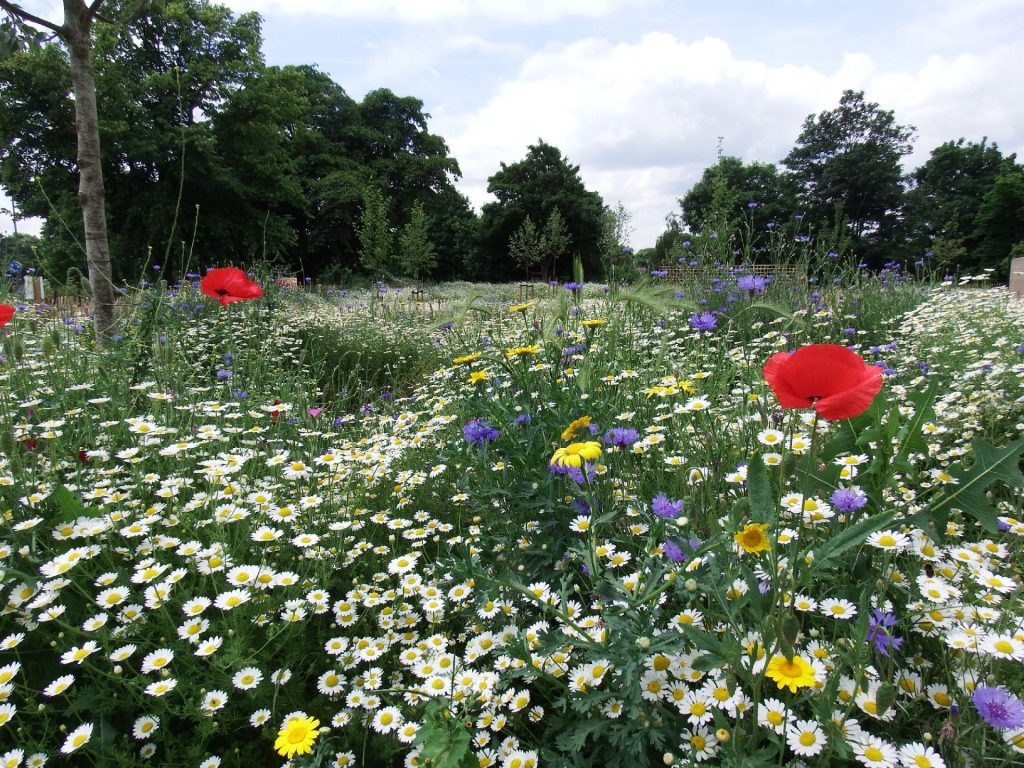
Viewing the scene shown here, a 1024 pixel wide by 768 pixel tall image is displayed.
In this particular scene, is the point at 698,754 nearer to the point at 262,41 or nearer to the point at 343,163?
the point at 262,41

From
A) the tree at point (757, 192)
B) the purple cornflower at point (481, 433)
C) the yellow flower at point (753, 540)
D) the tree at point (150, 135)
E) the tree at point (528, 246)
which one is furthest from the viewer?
the tree at point (757, 192)

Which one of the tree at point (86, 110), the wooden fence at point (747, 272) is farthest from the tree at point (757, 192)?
the tree at point (86, 110)

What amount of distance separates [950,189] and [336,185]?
1718 inches

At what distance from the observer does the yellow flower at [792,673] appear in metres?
0.80

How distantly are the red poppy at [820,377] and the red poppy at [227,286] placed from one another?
220cm

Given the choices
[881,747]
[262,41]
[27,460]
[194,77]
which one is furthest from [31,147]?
[881,747]

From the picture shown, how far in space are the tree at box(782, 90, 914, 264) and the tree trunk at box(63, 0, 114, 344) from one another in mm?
40382

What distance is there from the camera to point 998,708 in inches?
31.7

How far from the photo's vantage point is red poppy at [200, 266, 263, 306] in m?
2.36

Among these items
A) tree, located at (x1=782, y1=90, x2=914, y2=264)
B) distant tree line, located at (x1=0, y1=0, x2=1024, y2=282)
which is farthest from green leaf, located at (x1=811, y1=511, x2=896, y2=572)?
tree, located at (x1=782, y1=90, x2=914, y2=264)

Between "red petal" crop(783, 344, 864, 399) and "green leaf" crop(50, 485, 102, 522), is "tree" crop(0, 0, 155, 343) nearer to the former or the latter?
"green leaf" crop(50, 485, 102, 522)

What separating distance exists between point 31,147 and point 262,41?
27.6ft

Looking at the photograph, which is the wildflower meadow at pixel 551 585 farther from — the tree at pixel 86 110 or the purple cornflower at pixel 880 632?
the tree at pixel 86 110

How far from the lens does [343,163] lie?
28.6m
